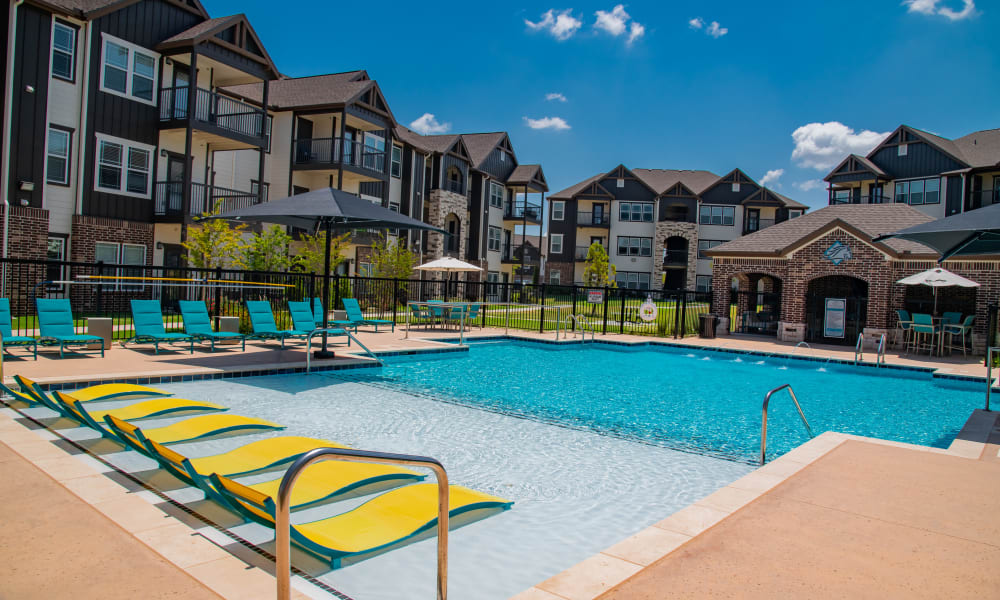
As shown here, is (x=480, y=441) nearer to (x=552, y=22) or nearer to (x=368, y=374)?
(x=368, y=374)

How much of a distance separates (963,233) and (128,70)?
71.6 feet

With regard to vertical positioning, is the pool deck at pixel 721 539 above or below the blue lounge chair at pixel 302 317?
below

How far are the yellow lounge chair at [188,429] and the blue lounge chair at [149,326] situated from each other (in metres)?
5.50

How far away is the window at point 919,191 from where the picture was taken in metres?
36.3

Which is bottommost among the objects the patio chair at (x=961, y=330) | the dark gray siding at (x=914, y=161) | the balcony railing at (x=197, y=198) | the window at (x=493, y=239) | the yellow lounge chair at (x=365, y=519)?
the yellow lounge chair at (x=365, y=519)

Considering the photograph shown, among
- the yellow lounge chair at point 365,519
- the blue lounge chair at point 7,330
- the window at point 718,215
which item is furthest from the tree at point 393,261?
the window at point 718,215

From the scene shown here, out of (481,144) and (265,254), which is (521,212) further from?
(265,254)

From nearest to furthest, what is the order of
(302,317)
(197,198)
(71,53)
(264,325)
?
1. (264,325)
2. (302,317)
3. (71,53)
4. (197,198)

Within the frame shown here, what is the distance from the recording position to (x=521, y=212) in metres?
42.9

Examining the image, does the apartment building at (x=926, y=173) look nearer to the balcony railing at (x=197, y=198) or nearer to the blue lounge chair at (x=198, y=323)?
the balcony railing at (x=197, y=198)

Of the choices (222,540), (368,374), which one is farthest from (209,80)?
(222,540)

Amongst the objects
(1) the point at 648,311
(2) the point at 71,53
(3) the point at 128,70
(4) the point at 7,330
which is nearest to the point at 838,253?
(1) the point at 648,311

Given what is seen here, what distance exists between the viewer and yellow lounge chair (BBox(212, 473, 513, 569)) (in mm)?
3658

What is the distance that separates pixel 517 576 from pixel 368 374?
7.83 m
